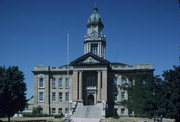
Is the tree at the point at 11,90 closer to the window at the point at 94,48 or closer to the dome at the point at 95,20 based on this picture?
the window at the point at 94,48

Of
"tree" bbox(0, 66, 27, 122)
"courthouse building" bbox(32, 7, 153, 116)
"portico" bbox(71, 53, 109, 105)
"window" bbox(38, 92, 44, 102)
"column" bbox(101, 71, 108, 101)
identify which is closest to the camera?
"tree" bbox(0, 66, 27, 122)

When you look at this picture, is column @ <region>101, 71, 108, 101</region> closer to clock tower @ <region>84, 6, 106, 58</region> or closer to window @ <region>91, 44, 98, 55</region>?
clock tower @ <region>84, 6, 106, 58</region>

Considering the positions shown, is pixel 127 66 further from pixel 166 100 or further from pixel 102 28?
pixel 166 100

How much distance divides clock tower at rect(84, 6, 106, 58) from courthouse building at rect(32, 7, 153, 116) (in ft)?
2.76

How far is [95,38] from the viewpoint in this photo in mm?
76875

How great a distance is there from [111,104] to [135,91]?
1212 cm

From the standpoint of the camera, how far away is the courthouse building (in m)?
66.1

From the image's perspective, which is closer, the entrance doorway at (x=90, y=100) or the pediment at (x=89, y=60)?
the pediment at (x=89, y=60)

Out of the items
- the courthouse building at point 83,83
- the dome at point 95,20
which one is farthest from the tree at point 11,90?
the dome at point 95,20

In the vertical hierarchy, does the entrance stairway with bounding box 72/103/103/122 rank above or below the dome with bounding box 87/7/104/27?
below

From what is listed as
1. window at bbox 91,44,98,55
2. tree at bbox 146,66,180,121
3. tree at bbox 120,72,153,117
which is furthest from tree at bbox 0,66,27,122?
window at bbox 91,44,98,55

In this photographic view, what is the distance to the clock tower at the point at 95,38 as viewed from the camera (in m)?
76.9

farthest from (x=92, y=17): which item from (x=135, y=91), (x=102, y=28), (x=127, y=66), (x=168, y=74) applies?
(x=168, y=74)

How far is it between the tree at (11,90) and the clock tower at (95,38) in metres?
26.3
